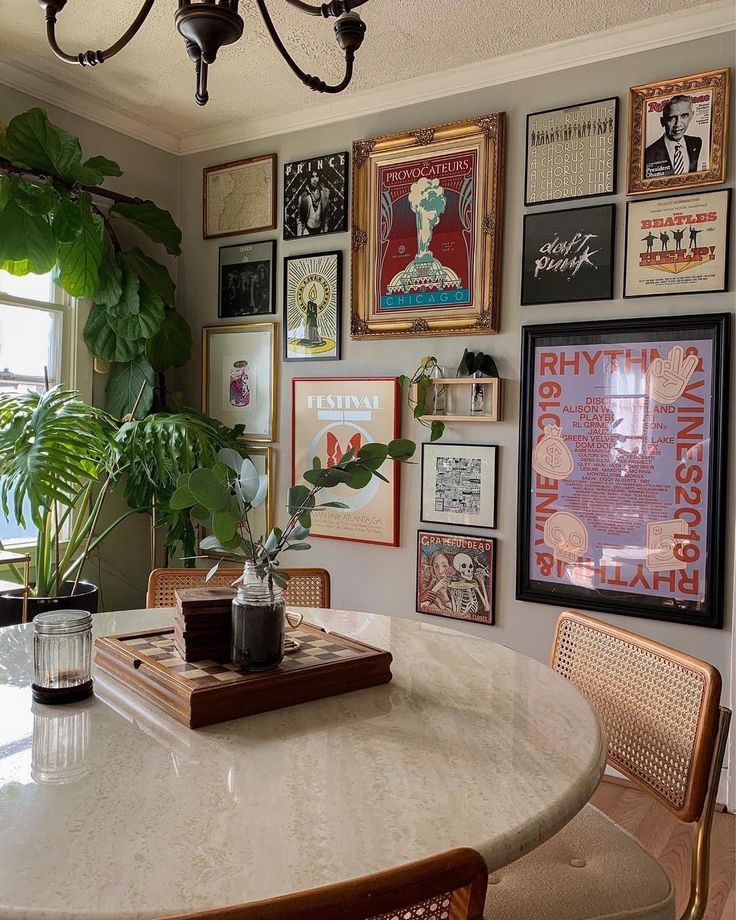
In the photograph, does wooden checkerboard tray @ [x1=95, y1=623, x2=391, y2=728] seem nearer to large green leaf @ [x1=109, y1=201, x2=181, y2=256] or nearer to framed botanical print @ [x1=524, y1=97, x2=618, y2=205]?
framed botanical print @ [x1=524, y1=97, x2=618, y2=205]

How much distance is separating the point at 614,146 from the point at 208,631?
2288mm

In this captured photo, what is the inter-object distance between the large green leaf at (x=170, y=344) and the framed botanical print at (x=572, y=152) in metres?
1.67

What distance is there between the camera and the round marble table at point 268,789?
793 mm

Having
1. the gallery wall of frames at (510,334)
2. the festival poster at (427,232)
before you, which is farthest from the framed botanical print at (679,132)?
the festival poster at (427,232)

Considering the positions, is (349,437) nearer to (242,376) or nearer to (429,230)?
(242,376)

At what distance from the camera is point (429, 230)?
3.14 m

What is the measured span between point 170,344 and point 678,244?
7.18ft

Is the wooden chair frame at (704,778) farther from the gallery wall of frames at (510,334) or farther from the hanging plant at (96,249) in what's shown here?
the hanging plant at (96,249)

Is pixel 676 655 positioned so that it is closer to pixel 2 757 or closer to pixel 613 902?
pixel 613 902

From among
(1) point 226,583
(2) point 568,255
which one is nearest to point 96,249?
(1) point 226,583

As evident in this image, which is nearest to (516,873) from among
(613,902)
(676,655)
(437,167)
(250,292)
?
(613,902)

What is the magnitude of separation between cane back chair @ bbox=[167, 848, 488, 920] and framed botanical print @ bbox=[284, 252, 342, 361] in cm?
284

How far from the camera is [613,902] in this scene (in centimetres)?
115

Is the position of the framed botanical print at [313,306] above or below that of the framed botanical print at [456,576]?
above
